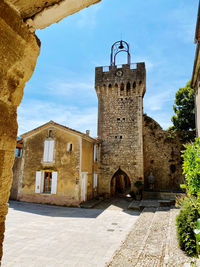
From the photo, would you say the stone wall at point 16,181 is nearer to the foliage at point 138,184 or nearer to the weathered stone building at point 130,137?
the weathered stone building at point 130,137

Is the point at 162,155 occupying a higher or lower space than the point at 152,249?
higher

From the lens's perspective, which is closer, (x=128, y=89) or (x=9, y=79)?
(x=9, y=79)

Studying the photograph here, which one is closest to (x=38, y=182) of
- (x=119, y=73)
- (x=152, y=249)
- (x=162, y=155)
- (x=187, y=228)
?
(x=152, y=249)

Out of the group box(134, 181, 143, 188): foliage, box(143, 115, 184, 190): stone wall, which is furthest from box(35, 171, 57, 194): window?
box(143, 115, 184, 190): stone wall

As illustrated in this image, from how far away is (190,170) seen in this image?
275 centimetres

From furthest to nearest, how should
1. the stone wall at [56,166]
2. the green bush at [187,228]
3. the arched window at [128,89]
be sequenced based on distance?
1. the arched window at [128,89]
2. the stone wall at [56,166]
3. the green bush at [187,228]

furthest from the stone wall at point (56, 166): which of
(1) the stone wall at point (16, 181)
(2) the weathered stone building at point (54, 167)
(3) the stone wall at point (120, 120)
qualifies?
(3) the stone wall at point (120, 120)

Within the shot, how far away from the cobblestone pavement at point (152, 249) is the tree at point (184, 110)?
38.3ft

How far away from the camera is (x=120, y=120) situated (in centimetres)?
1562

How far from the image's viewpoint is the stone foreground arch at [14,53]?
1072mm

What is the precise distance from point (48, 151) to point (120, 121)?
6423 mm

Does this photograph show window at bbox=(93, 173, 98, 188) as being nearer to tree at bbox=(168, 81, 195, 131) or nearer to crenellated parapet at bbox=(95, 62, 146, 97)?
crenellated parapet at bbox=(95, 62, 146, 97)

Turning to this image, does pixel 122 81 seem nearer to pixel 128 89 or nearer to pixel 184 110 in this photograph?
pixel 128 89

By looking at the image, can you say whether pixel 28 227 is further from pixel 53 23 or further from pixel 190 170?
pixel 53 23
